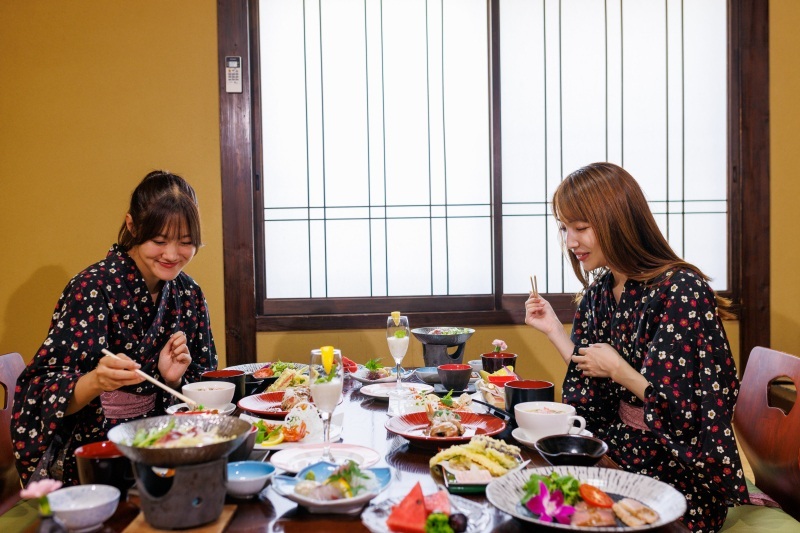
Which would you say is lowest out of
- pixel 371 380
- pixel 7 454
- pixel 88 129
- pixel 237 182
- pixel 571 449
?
pixel 7 454

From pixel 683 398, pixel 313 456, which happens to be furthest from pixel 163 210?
pixel 683 398

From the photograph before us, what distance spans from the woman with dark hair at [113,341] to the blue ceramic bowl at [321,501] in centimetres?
60

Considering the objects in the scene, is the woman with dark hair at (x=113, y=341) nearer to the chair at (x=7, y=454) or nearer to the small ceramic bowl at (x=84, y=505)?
the chair at (x=7, y=454)

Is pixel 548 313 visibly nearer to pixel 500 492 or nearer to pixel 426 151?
pixel 500 492

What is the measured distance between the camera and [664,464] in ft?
5.98

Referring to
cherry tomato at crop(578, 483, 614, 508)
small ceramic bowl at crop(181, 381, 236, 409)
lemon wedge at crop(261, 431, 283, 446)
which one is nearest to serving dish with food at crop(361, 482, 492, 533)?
cherry tomato at crop(578, 483, 614, 508)

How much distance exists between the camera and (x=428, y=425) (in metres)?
1.68

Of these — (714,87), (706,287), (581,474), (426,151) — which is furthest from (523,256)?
(581,474)

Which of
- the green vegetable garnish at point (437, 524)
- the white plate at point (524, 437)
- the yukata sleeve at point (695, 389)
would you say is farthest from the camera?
the yukata sleeve at point (695, 389)

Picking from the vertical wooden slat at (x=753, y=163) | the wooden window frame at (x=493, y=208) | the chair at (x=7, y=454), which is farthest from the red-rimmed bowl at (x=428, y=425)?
the vertical wooden slat at (x=753, y=163)

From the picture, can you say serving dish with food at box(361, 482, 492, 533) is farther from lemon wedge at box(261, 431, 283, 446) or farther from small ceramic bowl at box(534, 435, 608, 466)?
lemon wedge at box(261, 431, 283, 446)

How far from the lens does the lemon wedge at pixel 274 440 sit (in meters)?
1.49

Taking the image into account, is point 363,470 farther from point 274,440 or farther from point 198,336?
point 198,336

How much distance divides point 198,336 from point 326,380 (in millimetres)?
1110
